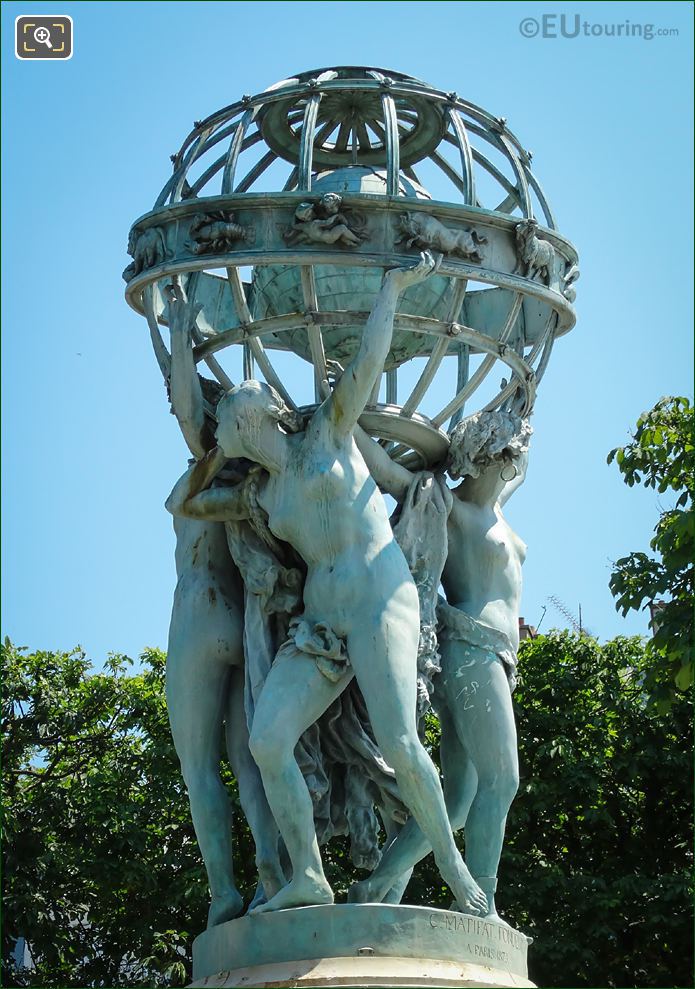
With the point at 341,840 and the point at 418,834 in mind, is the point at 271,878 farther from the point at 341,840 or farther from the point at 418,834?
the point at 341,840

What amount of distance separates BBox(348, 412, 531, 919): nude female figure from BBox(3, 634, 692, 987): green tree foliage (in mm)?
6951

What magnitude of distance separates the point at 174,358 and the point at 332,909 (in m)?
3.24

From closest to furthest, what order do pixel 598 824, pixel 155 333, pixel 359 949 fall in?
1. pixel 359 949
2. pixel 155 333
3. pixel 598 824

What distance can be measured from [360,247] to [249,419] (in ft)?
3.75

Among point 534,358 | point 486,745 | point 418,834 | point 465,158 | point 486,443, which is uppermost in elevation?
point 465,158

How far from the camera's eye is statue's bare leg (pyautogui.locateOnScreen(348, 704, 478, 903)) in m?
10.1

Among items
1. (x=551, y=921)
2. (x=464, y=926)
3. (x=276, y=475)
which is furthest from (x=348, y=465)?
(x=551, y=921)

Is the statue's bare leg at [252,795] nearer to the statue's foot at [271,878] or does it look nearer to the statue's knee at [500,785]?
the statue's foot at [271,878]

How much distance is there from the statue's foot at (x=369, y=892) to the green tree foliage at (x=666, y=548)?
4822 mm

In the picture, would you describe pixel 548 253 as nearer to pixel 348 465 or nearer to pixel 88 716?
pixel 348 465

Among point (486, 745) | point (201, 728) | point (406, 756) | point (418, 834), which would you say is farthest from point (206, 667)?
point (486, 745)

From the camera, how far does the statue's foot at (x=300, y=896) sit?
9555mm

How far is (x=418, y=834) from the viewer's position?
33.3 ft

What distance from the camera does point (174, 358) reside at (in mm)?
10500
